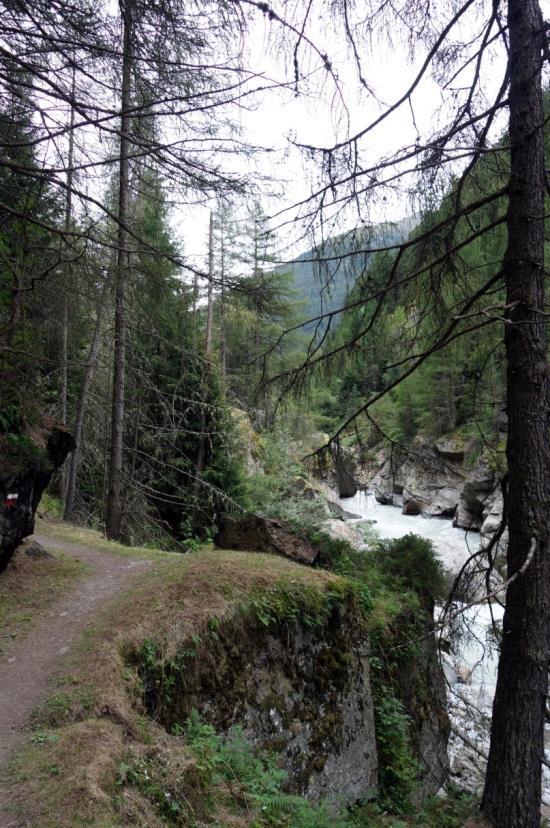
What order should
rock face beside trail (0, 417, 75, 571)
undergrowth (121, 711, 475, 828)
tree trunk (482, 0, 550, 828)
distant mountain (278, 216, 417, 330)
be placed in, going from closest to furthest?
undergrowth (121, 711, 475, 828)
tree trunk (482, 0, 550, 828)
distant mountain (278, 216, 417, 330)
rock face beside trail (0, 417, 75, 571)

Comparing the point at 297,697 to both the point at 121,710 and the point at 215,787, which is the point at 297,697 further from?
the point at 121,710

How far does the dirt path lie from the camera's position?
3062 millimetres

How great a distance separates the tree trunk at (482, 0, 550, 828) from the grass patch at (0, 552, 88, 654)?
3.89 m

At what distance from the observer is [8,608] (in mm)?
4910

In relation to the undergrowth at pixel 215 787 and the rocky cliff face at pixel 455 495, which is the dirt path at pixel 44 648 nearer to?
the undergrowth at pixel 215 787

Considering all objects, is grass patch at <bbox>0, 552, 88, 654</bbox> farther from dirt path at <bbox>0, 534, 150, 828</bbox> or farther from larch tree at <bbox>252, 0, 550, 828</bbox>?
larch tree at <bbox>252, 0, 550, 828</bbox>

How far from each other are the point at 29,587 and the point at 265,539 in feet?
9.92

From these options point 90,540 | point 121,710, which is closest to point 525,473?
point 121,710

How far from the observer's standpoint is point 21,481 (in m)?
5.48

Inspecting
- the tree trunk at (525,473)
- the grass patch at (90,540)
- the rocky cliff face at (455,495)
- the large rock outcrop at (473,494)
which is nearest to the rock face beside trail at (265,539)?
the grass patch at (90,540)

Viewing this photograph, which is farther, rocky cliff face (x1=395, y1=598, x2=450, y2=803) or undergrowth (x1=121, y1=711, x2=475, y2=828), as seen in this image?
rocky cliff face (x1=395, y1=598, x2=450, y2=803)

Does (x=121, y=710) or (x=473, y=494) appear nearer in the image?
(x=121, y=710)

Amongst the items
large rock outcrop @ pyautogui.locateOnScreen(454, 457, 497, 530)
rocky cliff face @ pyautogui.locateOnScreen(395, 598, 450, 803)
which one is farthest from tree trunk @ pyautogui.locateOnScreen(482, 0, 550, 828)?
large rock outcrop @ pyautogui.locateOnScreen(454, 457, 497, 530)

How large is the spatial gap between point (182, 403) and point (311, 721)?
852 cm
